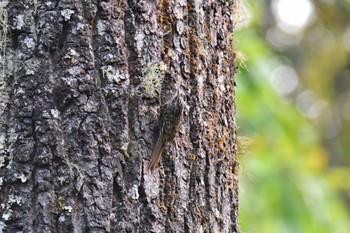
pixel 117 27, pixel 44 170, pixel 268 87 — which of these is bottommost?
pixel 44 170

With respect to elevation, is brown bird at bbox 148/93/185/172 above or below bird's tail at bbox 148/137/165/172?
above

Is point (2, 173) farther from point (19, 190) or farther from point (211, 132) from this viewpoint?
point (211, 132)

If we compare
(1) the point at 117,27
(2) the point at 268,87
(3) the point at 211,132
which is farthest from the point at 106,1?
(2) the point at 268,87

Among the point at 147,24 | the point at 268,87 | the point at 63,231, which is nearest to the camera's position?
the point at 63,231

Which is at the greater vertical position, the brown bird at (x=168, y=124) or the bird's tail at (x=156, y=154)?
the brown bird at (x=168, y=124)
